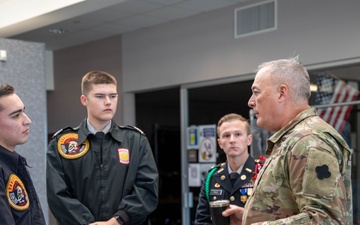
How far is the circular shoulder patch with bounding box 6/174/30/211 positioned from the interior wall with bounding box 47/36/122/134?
15.9 ft

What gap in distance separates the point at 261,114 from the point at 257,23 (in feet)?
12.6

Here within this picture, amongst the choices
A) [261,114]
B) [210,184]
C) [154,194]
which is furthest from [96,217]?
[261,114]

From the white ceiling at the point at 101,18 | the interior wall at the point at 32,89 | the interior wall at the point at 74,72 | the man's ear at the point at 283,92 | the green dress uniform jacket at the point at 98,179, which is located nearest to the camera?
the man's ear at the point at 283,92

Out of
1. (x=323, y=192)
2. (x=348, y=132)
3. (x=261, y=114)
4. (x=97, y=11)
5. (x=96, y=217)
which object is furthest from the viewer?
(x=97, y=11)

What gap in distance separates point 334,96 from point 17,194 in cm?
381

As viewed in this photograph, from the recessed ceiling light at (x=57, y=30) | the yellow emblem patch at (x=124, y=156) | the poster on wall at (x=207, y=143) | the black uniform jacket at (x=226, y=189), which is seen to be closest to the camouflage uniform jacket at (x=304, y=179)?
the black uniform jacket at (x=226, y=189)

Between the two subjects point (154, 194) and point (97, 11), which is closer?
point (154, 194)

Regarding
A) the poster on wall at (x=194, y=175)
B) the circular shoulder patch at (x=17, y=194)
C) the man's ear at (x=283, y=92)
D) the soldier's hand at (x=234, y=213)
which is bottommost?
the poster on wall at (x=194, y=175)

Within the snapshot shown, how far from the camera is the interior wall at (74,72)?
286 inches

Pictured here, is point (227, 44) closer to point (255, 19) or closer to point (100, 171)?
point (255, 19)

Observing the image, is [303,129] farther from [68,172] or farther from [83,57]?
[83,57]

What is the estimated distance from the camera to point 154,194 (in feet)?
9.09

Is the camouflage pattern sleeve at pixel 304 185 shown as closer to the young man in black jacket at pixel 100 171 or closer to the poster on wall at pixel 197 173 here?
the young man in black jacket at pixel 100 171

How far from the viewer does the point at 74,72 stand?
7805 mm
